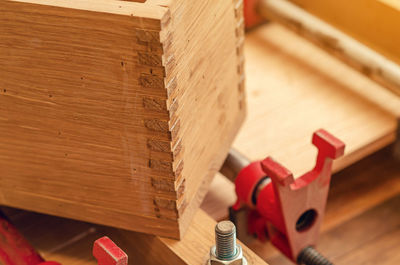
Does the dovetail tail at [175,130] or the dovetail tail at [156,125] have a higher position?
the dovetail tail at [156,125]

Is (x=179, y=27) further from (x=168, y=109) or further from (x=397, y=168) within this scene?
(x=397, y=168)

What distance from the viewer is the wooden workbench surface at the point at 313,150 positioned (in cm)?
104

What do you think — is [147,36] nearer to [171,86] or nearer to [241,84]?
[171,86]

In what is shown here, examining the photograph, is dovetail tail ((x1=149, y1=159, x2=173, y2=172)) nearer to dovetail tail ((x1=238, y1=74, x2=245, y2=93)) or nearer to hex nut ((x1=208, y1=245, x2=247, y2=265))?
hex nut ((x1=208, y1=245, x2=247, y2=265))

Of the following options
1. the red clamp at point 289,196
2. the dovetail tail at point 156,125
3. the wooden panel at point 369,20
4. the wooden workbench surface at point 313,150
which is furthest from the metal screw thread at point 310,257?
the wooden panel at point 369,20

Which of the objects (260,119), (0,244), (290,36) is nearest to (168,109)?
(0,244)

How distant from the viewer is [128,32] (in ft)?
2.33

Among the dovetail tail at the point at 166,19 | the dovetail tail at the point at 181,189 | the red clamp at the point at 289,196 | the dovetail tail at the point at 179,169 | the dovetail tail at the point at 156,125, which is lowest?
the red clamp at the point at 289,196

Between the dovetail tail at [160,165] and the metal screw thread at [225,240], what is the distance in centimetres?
9

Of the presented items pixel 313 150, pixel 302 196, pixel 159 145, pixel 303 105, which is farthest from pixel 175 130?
pixel 303 105

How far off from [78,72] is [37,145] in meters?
0.14

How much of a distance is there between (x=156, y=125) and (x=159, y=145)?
0.09 ft

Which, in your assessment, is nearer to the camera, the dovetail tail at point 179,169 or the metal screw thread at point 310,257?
the dovetail tail at point 179,169

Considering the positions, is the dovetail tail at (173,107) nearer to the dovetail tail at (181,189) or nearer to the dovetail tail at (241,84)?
the dovetail tail at (181,189)
